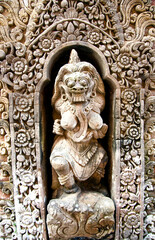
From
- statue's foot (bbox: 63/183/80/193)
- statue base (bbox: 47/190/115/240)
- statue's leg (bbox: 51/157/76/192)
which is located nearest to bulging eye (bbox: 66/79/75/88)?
statue's leg (bbox: 51/157/76/192)

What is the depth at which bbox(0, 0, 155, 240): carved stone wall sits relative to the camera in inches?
107

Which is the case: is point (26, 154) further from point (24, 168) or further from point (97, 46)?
point (97, 46)

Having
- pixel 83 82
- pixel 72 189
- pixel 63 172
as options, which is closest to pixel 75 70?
pixel 83 82

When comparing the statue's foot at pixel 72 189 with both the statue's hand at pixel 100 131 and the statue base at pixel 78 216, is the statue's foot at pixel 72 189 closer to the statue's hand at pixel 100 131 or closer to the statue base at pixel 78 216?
the statue base at pixel 78 216

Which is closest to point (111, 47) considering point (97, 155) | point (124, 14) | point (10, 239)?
point (124, 14)

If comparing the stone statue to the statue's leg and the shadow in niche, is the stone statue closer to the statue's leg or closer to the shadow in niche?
the statue's leg

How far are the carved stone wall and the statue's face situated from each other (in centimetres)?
36

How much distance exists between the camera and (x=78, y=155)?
274cm

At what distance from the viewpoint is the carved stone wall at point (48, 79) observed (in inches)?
107

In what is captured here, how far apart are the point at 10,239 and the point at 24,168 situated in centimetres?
100

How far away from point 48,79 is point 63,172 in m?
1.12

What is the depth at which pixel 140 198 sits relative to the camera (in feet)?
9.25

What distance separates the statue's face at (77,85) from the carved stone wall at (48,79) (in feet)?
1.18

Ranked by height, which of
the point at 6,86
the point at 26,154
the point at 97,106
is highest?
the point at 6,86
